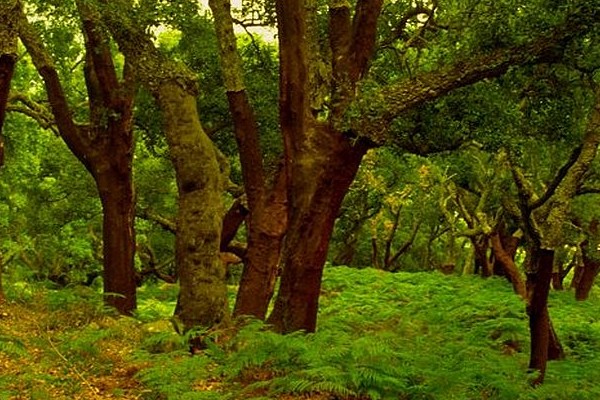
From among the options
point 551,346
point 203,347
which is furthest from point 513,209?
point 203,347

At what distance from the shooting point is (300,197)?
366 inches

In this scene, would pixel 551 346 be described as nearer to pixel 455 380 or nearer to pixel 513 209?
pixel 513 209

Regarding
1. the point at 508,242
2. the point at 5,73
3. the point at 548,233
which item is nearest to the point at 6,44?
the point at 5,73

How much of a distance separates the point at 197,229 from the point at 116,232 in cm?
468

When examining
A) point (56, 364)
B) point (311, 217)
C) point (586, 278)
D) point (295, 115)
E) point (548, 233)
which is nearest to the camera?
point (56, 364)

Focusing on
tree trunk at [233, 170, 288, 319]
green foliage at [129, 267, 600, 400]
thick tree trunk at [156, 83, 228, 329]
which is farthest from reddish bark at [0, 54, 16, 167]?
green foliage at [129, 267, 600, 400]

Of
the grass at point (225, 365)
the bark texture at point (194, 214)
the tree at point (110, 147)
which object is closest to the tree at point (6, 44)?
the bark texture at point (194, 214)

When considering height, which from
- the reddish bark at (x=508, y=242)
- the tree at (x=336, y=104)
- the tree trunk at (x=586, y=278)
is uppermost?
the tree at (x=336, y=104)

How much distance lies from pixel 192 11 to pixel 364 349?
8466 millimetres

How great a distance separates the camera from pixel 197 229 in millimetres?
9375

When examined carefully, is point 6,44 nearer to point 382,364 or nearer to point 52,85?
point 52,85

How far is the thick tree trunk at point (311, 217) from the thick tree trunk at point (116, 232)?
517cm

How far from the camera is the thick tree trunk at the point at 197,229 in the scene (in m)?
9.35

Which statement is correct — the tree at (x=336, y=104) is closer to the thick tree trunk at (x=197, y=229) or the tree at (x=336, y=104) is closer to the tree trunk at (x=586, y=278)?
the thick tree trunk at (x=197, y=229)
